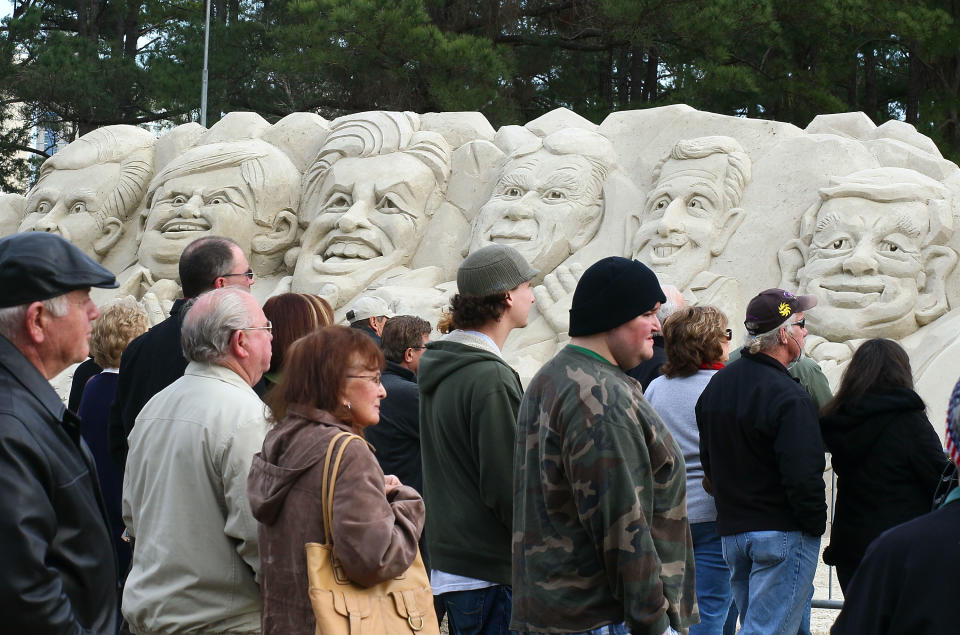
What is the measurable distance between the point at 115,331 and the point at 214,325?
5.01ft

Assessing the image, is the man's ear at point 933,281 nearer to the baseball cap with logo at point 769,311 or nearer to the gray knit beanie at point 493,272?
the baseball cap with logo at point 769,311

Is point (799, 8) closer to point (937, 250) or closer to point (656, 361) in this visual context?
point (937, 250)

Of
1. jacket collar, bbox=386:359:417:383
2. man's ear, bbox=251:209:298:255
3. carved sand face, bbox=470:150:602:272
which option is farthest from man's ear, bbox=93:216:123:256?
jacket collar, bbox=386:359:417:383

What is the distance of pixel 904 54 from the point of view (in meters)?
16.2

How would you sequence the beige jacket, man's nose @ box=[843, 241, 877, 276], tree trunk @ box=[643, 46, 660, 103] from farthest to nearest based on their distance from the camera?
tree trunk @ box=[643, 46, 660, 103]
man's nose @ box=[843, 241, 877, 276]
the beige jacket

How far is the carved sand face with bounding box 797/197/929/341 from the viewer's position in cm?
661

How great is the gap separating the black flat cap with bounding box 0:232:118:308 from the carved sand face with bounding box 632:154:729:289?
5492 millimetres

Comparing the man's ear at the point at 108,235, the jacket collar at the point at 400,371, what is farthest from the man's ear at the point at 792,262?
the man's ear at the point at 108,235

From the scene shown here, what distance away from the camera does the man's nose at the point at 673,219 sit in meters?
7.46

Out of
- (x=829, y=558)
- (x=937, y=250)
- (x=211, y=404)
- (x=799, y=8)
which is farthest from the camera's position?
(x=799, y=8)

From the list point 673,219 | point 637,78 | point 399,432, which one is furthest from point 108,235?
point 637,78

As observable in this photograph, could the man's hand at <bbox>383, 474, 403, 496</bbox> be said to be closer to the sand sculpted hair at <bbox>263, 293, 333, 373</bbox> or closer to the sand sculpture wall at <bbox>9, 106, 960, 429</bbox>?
the sand sculpted hair at <bbox>263, 293, 333, 373</bbox>

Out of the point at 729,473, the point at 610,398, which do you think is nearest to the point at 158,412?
the point at 610,398

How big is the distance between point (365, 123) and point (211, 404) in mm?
6725
